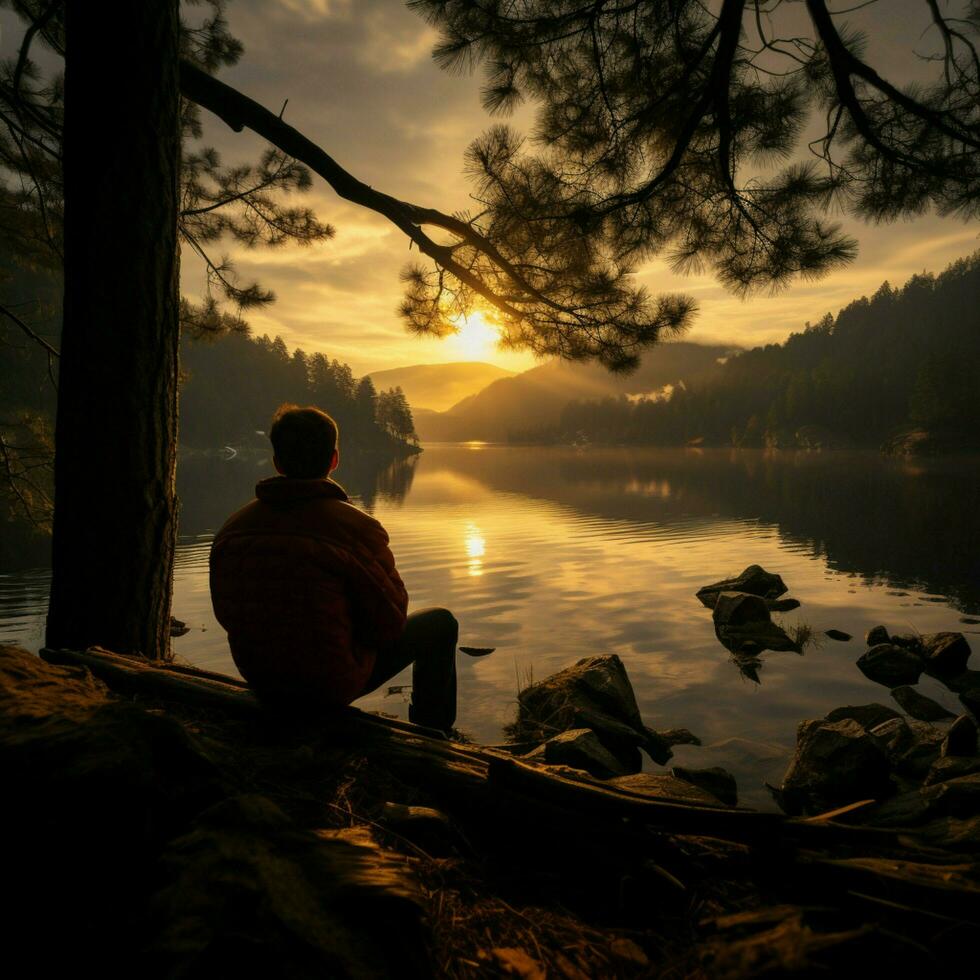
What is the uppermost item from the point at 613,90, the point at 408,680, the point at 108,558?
the point at 613,90

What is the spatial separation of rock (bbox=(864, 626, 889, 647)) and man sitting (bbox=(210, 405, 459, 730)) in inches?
402

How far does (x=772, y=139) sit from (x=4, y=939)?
7907mm

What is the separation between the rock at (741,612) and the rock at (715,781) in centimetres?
538

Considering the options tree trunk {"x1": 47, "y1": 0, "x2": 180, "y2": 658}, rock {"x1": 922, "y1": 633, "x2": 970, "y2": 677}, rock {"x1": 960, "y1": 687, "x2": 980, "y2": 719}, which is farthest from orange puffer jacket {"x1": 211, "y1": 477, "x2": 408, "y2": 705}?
rock {"x1": 922, "y1": 633, "x2": 970, "y2": 677}

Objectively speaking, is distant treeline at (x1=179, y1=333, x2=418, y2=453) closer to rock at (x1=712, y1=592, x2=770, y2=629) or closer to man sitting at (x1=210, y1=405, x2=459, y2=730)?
rock at (x1=712, y1=592, x2=770, y2=629)

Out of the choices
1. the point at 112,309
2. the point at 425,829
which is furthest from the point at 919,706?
the point at 112,309

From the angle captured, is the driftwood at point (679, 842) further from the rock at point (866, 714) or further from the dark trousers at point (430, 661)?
the rock at point (866, 714)

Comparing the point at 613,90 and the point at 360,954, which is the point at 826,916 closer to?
the point at 360,954

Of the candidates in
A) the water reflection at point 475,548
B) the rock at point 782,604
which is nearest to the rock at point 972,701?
the rock at point 782,604

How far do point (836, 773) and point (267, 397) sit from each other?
126m

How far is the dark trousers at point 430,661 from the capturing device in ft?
12.1

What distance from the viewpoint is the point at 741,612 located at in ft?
33.8

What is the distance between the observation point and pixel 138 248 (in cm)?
358

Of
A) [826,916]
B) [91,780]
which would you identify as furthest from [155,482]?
[826,916]
